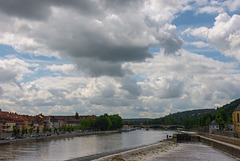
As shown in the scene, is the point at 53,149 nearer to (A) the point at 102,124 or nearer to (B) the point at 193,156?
(B) the point at 193,156

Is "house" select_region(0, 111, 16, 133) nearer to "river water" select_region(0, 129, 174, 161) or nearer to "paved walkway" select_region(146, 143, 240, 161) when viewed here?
"river water" select_region(0, 129, 174, 161)

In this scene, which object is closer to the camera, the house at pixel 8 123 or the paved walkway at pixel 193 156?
the paved walkway at pixel 193 156

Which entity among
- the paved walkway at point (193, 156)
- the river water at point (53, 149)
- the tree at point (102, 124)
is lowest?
the river water at point (53, 149)

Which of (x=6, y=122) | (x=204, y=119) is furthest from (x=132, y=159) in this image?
(x=204, y=119)

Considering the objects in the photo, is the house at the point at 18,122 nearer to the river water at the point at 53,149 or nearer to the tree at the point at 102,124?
the river water at the point at 53,149

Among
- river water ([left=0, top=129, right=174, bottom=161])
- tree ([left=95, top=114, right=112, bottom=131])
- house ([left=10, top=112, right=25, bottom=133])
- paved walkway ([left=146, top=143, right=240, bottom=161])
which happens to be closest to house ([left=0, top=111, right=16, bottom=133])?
house ([left=10, top=112, right=25, bottom=133])

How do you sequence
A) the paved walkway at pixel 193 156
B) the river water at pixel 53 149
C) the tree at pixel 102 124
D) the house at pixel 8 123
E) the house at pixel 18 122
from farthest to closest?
1. the tree at pixel 102 124
2. the house at pixel 18 122
3. the house at pixel 8 123
4. the river water at pixel 53 149
5. the paved walkway at pixel 193 156

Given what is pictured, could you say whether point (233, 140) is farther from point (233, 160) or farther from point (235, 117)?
point (235, 117)

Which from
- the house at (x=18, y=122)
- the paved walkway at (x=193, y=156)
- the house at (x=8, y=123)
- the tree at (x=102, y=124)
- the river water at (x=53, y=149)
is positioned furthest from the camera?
the tree at (x=102, y=124)

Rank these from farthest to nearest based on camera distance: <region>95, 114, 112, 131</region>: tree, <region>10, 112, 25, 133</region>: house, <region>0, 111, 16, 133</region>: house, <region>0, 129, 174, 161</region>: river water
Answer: <region>95, 114, 112, 131</region>: tree → <region>10, 112, 25, 133</region>: house → <region>0, 111, 16, 133</region>: house → <region>0, 129, 174, 161</region>: river water

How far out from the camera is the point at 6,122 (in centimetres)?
12262

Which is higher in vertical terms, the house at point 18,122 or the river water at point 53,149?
the house at point 18,122

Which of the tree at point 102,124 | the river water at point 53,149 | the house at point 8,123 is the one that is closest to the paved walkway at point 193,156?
the river water at point 53,149

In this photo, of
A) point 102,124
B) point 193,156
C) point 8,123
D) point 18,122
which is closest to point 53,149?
point 193,156
